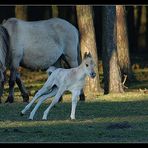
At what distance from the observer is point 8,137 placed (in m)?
13.1

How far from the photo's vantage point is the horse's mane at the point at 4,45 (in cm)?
1961

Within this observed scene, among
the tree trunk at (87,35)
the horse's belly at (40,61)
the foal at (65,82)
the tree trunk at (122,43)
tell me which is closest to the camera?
the foal at (65,82)

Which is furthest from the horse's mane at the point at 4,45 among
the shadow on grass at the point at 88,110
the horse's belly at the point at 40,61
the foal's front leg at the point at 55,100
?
the foal's front leg at the point at 55,100

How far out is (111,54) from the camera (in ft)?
77.3

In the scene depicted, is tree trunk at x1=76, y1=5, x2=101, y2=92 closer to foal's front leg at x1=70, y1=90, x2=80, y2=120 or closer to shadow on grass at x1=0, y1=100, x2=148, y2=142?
shadow on grass at x1=0, y1=100, x2=148, y2=142

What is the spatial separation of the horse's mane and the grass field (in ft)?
3.67

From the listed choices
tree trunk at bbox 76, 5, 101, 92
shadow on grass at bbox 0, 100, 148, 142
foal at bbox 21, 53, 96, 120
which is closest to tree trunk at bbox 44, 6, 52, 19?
tree trunk at bbox 76, 5, 101, 92

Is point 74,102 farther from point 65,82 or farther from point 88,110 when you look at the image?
point 88,110

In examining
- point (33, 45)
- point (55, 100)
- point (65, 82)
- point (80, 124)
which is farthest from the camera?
point (33, 45)

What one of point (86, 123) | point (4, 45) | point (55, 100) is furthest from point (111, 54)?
point (86, 123)

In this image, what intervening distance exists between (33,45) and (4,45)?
108 cm

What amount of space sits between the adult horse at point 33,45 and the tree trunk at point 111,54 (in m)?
2.19

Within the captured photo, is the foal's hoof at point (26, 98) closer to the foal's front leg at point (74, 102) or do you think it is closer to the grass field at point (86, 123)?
the grass field at point (86, 123)
